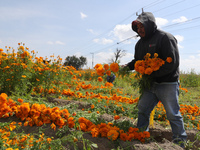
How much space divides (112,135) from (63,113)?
88cm

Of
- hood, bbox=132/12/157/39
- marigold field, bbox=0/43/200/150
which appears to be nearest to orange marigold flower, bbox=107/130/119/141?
marigold field, bbox=0/43/200/150

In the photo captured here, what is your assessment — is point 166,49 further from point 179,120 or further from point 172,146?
point 172,146

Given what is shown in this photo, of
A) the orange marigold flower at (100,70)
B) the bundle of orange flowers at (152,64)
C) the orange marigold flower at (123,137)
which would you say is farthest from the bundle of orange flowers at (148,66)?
the orange marigold flower at (123,137)

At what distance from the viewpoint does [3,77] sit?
4.23 metres

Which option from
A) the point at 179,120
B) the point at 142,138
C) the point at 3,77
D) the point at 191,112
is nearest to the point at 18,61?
the point at 3,77

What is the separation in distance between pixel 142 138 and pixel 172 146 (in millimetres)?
394

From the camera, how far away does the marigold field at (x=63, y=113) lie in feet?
7.06

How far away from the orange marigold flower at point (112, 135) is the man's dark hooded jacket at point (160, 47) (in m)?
1.05

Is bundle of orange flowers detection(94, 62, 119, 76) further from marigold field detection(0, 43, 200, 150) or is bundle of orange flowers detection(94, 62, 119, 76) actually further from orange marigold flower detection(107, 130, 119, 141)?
orange marigold flower detection(107, 130, 119, 141)

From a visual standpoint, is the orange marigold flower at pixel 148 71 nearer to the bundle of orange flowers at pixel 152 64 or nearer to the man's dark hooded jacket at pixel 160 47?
the bundle of orange flowers at pixel 152 64

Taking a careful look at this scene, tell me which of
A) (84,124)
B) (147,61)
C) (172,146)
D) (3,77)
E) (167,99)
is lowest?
(172,146)

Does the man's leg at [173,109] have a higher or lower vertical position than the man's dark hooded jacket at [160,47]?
lower

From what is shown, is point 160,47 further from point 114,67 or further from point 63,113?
point 63,113

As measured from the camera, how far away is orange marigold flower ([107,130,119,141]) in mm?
2271
